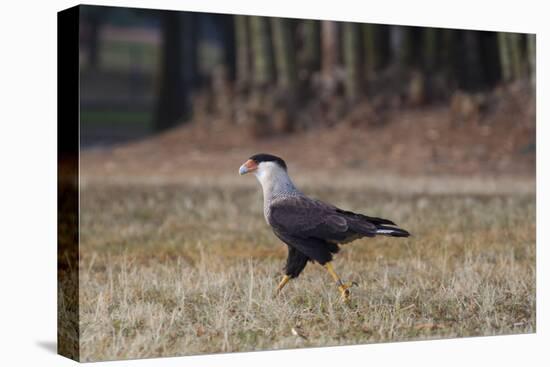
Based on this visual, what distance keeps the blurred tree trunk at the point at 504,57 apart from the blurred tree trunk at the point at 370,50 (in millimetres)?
1300

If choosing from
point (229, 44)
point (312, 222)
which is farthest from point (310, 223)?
point (229, 44)

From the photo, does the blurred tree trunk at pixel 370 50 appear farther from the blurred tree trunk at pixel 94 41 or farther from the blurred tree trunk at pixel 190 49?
the blurred tree trunk at pixel 94 41

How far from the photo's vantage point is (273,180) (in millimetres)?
7238

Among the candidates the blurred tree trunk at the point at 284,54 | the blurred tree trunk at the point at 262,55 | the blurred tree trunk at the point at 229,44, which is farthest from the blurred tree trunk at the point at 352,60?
the blurred tree trunk at the point at 229,44

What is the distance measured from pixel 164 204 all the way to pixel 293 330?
12.1 ft

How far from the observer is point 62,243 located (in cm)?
688

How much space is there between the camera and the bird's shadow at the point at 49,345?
23.3 feet

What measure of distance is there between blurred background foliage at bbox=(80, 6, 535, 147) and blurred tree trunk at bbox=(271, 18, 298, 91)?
0.04ft

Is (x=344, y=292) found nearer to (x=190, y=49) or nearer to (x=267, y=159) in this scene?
(x=267, y=159)

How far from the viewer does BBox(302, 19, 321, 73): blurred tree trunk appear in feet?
35.9

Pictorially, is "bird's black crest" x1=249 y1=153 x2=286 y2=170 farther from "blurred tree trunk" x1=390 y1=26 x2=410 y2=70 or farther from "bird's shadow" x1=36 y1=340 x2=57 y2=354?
"blurred tree trunk" x1=390 y1=26 x2=410 y2=70

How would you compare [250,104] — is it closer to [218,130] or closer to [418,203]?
[218,130]

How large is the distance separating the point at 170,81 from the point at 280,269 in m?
3.04

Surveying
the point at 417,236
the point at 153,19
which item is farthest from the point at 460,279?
the point at 153,19
